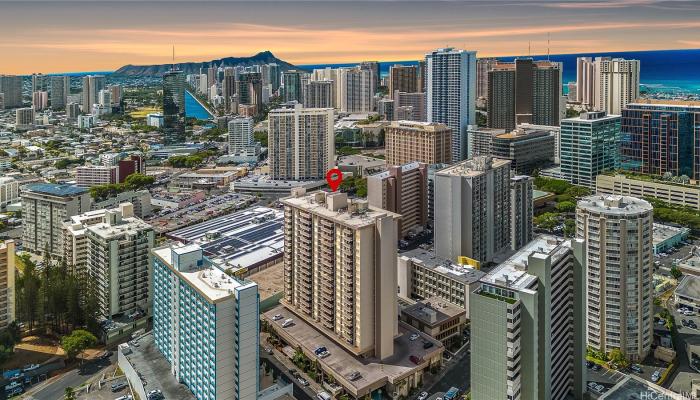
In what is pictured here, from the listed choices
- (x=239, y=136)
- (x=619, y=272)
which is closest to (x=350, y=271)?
(x=619, y=272)

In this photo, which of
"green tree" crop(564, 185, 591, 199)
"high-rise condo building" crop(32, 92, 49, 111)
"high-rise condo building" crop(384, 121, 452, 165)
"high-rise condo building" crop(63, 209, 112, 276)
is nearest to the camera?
"high-rise condo building" crop(63, 209, 112, 276)

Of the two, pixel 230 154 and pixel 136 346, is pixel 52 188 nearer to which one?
pixel 136 346

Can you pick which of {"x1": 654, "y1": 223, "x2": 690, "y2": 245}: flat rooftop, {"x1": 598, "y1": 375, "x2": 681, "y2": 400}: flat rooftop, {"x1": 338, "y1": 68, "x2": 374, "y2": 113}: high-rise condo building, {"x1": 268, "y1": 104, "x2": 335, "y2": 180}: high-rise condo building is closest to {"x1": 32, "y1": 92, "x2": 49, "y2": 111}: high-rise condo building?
{"x1": 338, "y1": 68, "x2": 374, "y2": 113}: high-rise condo building

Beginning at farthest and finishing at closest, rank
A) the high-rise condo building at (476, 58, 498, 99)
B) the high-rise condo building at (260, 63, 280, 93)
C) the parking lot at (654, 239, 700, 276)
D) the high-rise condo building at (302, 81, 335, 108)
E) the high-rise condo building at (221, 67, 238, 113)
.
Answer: the high-rise condo building at (260, 63, 280, 93) → the high-rise condo building at (221, 67, 238, 113) → the high-rise condo building at (476, 58, 498, 99) → the high-rise condo building at (302, 81, 335, 108) → the parking lot at (654, 239, 700, 276)

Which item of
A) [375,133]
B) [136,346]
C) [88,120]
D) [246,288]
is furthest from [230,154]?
[246,288]

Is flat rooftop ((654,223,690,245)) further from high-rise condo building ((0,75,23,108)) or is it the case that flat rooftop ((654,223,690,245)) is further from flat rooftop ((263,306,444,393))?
high-rise condo building ((0,75,23,108))

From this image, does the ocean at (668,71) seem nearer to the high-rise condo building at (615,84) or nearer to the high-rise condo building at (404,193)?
the high-rise condo building at (615,84)
